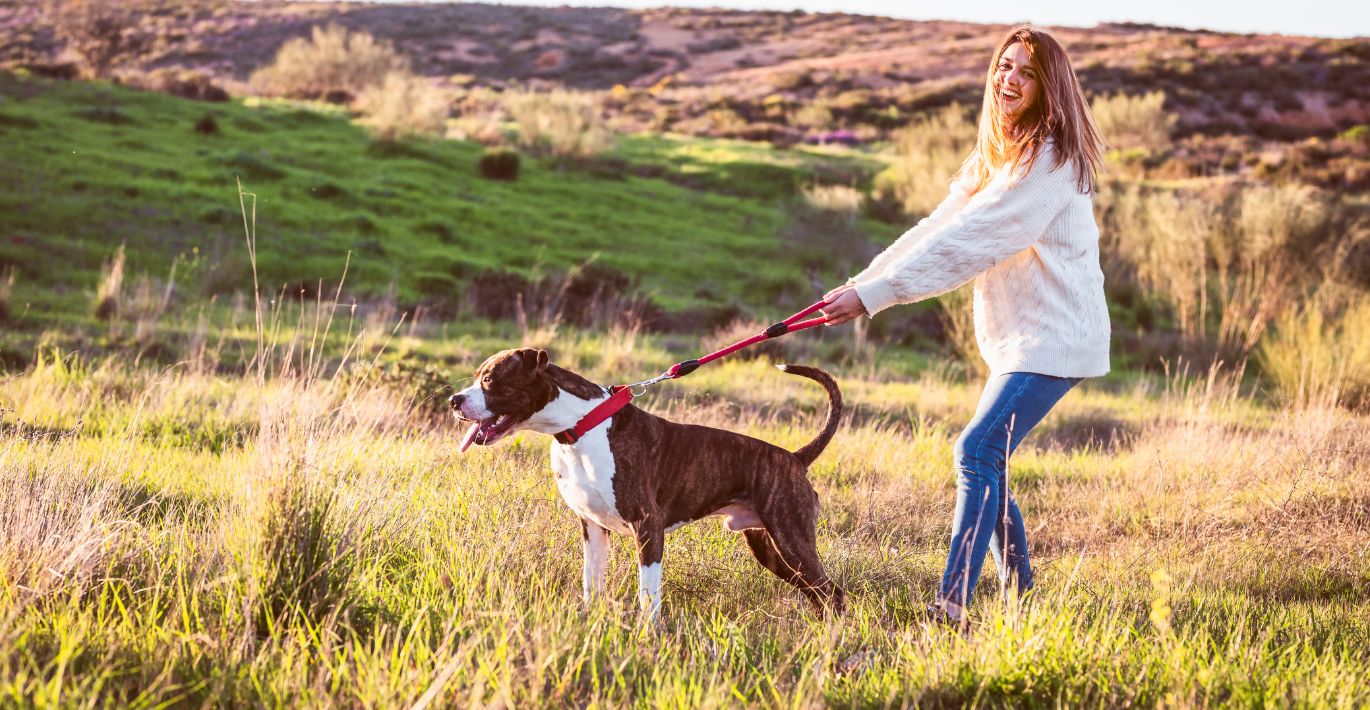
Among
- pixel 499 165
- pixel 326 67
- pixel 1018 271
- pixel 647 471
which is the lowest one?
pixel 499 165

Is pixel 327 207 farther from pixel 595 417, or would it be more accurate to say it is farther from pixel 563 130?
pixel 595 417

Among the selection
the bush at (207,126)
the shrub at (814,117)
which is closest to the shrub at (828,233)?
the bush at (207,126)

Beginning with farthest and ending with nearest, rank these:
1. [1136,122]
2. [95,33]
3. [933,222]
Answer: [1136,122]
[95,33]
[933,222]

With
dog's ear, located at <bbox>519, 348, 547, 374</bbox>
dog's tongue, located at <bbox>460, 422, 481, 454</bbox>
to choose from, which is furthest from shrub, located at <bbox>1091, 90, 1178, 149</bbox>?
dog's tongue, located at <bbox>460, 422, 481, 454</bbox>

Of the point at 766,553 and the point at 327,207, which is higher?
the point at 766,553

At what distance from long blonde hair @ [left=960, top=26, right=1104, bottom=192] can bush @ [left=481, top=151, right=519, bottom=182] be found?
22671mm

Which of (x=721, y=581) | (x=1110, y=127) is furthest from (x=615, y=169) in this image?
(x=721, y=581)

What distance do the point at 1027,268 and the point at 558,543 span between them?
7.48 ft

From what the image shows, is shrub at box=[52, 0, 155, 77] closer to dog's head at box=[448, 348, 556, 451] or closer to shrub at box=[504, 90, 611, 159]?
shrub at box=[504, 90, 611, 159]

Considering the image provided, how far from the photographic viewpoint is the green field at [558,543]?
3.12 metres

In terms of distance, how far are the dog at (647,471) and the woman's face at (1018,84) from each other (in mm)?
1208

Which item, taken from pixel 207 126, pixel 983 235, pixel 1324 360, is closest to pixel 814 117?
pixel 207 126

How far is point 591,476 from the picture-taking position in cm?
377

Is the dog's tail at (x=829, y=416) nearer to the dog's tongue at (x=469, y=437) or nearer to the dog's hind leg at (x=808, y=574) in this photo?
the dog's hind leg at (x=808, y=574)
